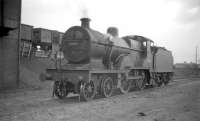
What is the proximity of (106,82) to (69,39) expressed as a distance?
2.85 metres

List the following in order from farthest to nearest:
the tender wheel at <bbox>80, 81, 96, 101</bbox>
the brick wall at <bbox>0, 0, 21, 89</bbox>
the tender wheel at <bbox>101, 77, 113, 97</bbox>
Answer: the brick wall at <bbox>0, 0, 21, 89</bbox> → the tender wheel at <bbox>101, 77, 113, 97</bbox> → the tender wheel at <bbox>80, 81, 96, 101</bbox>

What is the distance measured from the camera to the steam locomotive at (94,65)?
9641 mm

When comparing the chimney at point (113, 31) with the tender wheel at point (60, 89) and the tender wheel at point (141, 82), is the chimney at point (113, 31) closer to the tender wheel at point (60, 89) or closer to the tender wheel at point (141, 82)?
the tender wheel at point (141, 82)

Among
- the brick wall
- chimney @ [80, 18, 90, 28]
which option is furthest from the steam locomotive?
the brick wall

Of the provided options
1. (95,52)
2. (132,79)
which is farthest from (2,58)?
(132,79)

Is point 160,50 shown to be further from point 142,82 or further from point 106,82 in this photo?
point 106,82

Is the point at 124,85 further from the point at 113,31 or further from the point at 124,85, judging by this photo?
the point at 113,31

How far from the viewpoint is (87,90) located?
9.77 metres

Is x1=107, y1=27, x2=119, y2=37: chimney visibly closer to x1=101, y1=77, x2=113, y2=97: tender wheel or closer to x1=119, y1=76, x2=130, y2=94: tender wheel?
x1=119, y1=76, x2=130, y2=94: tender wheel

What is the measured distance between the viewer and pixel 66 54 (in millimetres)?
10961

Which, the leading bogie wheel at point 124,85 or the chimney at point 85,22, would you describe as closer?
the chimney at point 85,22

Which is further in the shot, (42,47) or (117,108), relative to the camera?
(42,47)

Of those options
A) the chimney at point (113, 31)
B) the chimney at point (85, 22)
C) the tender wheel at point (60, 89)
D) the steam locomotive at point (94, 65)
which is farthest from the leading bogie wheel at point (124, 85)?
the chimney at point (85, 22)

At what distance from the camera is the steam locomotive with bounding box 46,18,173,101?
9641mm
